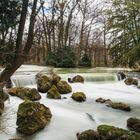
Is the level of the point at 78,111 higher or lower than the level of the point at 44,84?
lower

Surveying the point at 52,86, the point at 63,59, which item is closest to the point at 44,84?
the point at 52,86

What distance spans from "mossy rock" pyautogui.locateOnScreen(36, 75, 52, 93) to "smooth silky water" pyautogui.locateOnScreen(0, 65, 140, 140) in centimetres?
69

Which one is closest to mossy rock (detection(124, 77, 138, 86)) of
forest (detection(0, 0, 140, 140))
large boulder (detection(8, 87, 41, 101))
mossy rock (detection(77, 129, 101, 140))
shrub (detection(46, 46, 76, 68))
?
forest (detection(0, 0, 140, 140))

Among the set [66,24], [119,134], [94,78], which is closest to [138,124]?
[119,134]

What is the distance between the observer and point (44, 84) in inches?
703

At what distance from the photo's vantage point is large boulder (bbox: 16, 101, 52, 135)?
11.3 m

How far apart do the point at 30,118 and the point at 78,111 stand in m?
3.41

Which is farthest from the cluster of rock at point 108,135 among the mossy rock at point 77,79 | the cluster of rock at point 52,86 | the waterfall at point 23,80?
the mossy rock at point 77,79

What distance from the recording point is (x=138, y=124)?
1166 cm

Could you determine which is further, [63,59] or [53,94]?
[63,59]

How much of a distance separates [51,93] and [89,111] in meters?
2.54

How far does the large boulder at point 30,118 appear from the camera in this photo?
11.3m

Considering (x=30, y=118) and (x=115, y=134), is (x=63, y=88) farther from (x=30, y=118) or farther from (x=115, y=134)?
(x=115, y=134)

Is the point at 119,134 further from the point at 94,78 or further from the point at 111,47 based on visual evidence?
the point at 94,78
